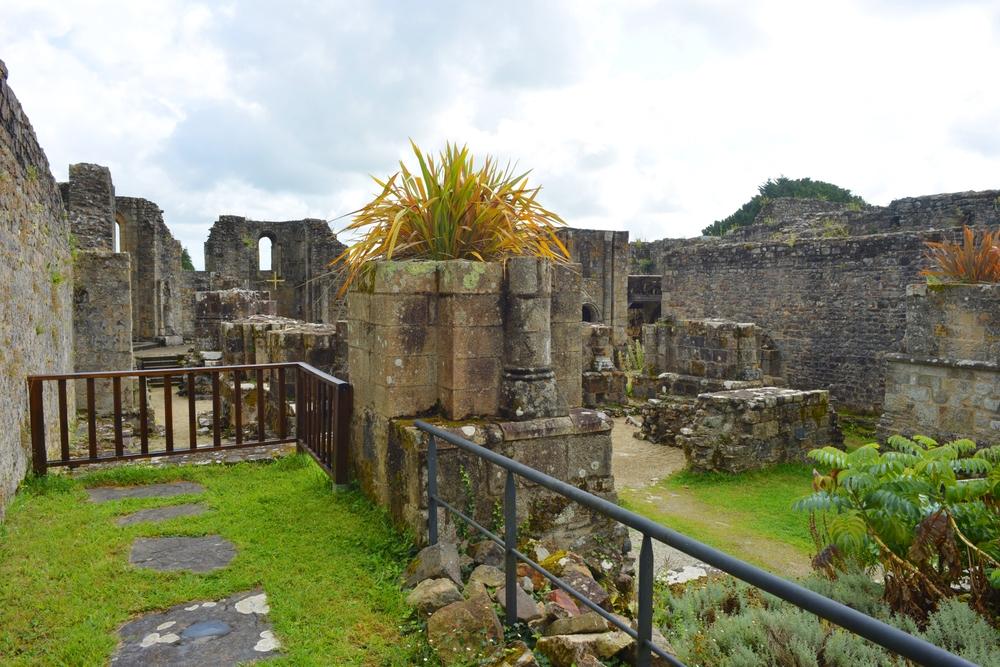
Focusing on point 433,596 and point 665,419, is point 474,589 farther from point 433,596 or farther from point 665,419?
point 665,419

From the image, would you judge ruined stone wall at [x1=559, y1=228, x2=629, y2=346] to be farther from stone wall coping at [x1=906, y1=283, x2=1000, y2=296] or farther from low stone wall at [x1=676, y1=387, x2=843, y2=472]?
stone wall coping at [x1=906, y1=283, x2=1000, y2=296]

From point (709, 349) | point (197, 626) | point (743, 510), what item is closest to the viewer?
point (197, 626)

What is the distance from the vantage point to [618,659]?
2.88 m

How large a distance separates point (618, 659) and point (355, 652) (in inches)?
43.1

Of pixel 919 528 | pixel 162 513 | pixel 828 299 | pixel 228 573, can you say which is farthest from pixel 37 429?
pixel 828 299

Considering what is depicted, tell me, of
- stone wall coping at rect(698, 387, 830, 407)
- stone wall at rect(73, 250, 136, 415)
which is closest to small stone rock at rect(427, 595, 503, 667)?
stone wall coping at rect(698, 387, 830, 407)

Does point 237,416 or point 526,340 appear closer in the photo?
point 526,340

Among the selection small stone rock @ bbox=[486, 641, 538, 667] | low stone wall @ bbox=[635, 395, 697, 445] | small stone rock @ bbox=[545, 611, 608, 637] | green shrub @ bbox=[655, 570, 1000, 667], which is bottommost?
low stone wall @ bbox=[635, 395, 697, 445]

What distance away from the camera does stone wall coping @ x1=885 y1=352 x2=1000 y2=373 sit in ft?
30.0

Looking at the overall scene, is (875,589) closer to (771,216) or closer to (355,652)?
(355,652)

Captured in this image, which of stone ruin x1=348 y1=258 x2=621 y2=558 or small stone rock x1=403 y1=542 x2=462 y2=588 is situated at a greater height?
stone ruin x1=348 y1=258 x2=621 y2=558

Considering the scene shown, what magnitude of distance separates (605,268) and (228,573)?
23.9 metres

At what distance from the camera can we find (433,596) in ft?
10.7

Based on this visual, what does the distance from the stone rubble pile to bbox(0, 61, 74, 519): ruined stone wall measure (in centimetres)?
308
